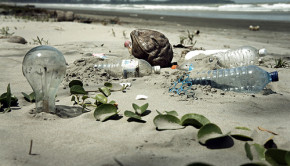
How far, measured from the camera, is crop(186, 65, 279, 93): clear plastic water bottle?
2.59 meters

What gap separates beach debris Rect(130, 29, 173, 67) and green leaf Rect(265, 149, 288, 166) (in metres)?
2.27

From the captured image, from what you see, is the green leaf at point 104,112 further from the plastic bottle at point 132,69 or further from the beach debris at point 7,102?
the plastic bottle at point 132,69

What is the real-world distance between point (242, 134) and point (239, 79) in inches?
47.1

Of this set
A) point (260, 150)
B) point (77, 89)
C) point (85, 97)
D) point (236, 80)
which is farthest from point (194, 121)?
point (236, 80)

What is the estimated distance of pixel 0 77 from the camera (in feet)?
9.53

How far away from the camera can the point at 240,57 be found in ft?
11.9

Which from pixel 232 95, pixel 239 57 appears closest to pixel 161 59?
pixel 239 57

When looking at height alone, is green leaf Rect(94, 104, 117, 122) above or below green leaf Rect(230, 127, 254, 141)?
below

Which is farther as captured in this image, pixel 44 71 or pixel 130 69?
pixel 130 69

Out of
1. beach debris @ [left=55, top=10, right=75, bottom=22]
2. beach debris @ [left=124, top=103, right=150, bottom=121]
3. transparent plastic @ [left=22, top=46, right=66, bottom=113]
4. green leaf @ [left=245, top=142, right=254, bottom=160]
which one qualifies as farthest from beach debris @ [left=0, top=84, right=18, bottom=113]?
beach debris @ [left=55, top=10, right=75, bottom=22]

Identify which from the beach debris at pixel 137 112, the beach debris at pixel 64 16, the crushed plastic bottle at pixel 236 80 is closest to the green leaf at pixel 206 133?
the beach debris at pixel 137 112

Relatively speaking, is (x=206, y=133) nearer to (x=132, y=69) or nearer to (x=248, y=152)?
(x=248, y=152)

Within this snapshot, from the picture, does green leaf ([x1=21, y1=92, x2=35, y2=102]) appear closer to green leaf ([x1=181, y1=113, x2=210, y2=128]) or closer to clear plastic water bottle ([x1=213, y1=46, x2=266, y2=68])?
green leaf ([x1=181, y1=113, x2=210, y2=128])

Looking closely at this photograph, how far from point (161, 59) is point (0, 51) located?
2.49 m
